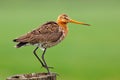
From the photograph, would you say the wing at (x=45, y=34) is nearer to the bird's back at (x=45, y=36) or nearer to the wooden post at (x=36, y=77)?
the bird's back at (x=45, y=36)

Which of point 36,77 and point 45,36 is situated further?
point 45,36

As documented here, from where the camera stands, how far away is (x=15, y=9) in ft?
154

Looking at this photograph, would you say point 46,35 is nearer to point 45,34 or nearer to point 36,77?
point 45,34

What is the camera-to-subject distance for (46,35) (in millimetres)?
10516

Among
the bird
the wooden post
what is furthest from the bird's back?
the wooden post

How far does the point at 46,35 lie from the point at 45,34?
25 mm

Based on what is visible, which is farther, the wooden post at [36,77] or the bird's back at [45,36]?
the bird's back at [45,36]

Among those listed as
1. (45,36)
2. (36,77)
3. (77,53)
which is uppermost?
(45,36)

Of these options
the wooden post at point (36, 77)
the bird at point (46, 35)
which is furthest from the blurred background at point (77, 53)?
the wooden post at point (36, 77)

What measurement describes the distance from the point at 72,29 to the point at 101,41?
15.7ft

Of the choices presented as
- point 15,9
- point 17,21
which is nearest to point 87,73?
point 17,21

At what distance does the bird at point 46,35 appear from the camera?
10245mm

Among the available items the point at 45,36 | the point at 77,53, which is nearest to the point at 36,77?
the point at 45,36

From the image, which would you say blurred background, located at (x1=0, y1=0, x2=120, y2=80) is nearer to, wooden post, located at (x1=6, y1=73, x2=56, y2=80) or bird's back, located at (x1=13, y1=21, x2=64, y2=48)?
bird's back, located at (x1=13, y1=21, x2=64, y2=48)
